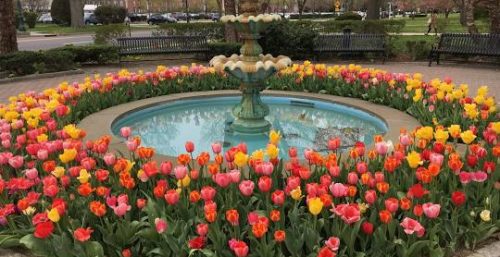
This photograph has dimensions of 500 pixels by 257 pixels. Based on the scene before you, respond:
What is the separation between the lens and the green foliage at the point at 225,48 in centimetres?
1720

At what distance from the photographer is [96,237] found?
3461 mm

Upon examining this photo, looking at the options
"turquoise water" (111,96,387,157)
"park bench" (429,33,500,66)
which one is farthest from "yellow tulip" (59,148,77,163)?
"park bench" (429,33,500,66)

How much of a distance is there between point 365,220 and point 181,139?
4345mm

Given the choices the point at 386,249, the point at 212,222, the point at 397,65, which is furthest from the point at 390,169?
the point at 397,65

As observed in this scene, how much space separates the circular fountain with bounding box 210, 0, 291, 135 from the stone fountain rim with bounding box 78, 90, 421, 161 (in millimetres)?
1641

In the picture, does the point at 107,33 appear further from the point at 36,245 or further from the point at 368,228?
the point at 368,228

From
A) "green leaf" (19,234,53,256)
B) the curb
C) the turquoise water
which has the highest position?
"green leaf" (19,234,53,256)

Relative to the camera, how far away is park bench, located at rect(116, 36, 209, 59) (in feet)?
55.3

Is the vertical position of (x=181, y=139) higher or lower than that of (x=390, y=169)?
lower

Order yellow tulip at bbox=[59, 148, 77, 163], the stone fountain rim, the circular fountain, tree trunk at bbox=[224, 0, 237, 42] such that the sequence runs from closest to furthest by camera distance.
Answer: yellow tulip at bbox=[59, 148, 77, 163], the stone fountain rim, the circular fountain, tree trunk at bbox=[224, 0, 237, 42]

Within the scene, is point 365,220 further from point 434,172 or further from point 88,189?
point 88,189

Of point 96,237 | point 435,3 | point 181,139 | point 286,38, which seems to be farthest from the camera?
point 435,3

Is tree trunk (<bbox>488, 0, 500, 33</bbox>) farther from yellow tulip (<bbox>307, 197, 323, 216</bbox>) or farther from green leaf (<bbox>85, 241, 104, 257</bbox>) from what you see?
green leaf (<bbox>85, 241, 104, 257</bbox>)

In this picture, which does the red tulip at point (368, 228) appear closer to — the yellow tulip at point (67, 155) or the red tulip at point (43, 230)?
the red tulip at point (43, 230)
